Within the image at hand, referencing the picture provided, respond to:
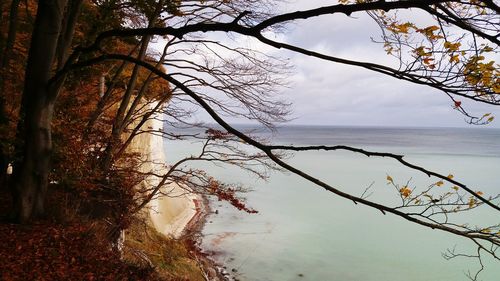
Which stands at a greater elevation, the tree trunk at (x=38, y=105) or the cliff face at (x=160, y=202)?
the tree trunk at (x=38, y=105)

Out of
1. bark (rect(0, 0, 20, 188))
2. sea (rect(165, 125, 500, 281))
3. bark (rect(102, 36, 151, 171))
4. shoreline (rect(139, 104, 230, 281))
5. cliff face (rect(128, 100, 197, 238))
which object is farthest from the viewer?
cliff face (rect(128, 100, 197, 238))

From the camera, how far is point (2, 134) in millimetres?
6148

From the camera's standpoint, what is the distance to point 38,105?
456 cm

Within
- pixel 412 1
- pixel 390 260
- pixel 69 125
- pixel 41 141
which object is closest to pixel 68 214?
pixel 41 141

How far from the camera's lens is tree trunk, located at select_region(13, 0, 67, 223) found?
4.46 m

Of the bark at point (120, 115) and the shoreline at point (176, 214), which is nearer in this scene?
the bark at point (120, 115)

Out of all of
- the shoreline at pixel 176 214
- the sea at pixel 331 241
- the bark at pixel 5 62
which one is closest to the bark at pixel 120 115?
the bark at pixel 5 62

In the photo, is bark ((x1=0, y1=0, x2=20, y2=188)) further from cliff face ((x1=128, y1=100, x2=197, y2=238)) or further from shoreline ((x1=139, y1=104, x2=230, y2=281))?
cliff face ((x1=128, y1=100, x2=197, y2=238))

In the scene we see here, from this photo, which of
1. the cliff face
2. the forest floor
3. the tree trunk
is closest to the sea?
the cliff face

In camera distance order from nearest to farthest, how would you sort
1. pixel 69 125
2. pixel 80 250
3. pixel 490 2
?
pixel 490 2, pixel 80 250, pixel 69 125

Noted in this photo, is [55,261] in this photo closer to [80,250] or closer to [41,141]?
[80,250]

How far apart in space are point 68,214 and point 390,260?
17.6 metres

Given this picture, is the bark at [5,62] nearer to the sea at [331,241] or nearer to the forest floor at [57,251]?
the forest floor at [57,251]

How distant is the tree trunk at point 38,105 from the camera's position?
4.46 m
